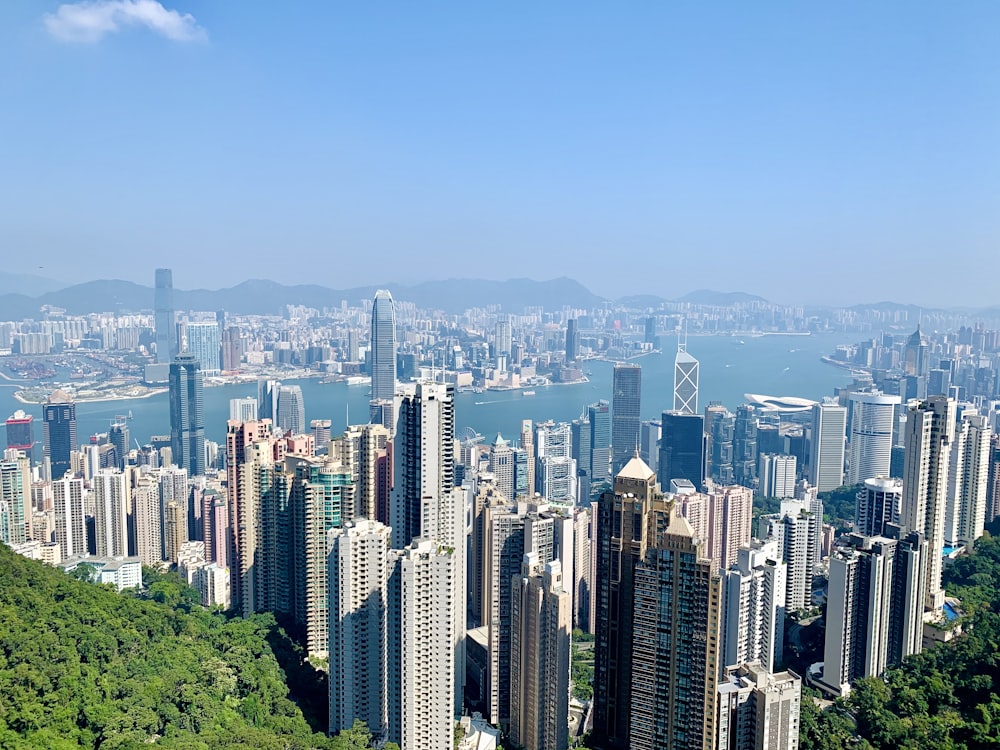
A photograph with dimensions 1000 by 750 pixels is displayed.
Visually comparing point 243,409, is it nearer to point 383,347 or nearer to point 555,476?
point 383,347

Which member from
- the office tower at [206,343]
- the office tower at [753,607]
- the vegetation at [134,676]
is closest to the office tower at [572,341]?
the office tower at [206,343]

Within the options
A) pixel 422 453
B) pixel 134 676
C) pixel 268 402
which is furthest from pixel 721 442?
pixel 134 676

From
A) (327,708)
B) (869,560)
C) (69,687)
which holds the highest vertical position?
(869,560)

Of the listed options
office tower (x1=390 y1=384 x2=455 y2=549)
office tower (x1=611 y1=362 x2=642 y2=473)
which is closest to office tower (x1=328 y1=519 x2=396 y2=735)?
office tower (x1=390 y1=384 x2=455 y2=549)

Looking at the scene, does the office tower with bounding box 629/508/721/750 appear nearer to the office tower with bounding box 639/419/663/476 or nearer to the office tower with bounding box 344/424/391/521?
the office tower with bounding box 344/424/391/521

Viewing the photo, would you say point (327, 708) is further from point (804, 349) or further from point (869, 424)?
point (804, 349)

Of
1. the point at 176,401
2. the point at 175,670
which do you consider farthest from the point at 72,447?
the point at 175,670
